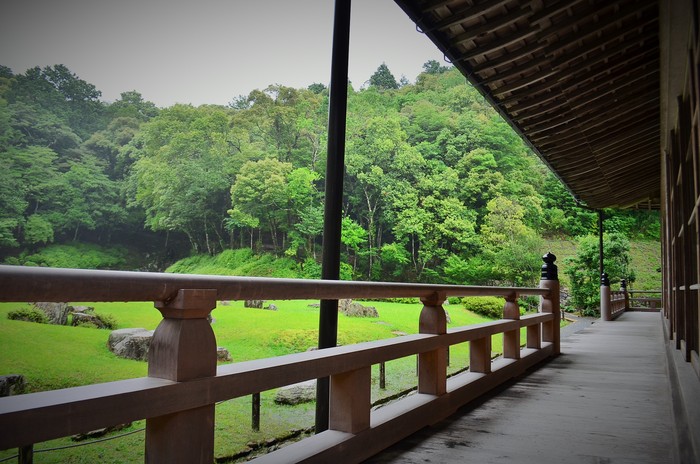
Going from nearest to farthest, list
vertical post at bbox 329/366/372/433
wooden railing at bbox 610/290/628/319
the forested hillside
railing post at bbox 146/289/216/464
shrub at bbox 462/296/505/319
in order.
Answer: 1. railing post at bbox 146/289/216/464
2. vertical post at bbox 329/366/372/433
3. wooden railing at bbox 610/290/628/319
4. shrub at bbox 462/296/505/319
5. the forested hillside

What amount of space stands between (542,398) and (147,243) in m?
31.8

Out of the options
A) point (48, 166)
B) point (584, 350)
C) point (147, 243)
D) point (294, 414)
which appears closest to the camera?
point (584, 350)

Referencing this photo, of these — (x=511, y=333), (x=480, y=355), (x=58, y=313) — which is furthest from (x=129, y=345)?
(x=480, y=355)

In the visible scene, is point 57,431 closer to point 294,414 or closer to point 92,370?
point 294,414

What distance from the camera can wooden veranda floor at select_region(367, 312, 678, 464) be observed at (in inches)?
85.0

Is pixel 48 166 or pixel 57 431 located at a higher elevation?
pixel 48 166

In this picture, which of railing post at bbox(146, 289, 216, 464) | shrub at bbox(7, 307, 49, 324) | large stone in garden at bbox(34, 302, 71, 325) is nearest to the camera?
railing post at bbox(146, 289, 216, 464)

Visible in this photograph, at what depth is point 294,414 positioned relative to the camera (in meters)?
7.89

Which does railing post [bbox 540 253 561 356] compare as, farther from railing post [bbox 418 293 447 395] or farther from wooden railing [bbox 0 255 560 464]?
wooden railing [bbox 0 255 560 464]

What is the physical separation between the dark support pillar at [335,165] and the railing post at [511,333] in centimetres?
179

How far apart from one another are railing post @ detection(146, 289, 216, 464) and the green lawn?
18.0ft

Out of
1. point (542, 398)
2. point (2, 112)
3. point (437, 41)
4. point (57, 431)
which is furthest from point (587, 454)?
point (2, 112)

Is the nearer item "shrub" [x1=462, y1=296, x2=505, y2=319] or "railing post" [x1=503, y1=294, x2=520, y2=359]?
"railing post" [x1=503, y1=294, x2=520, y2=359]

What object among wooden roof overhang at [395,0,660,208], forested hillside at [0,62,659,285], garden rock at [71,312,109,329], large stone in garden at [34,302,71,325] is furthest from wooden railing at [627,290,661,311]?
large stone in garden at [34,302,71,325]
